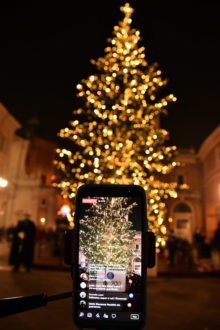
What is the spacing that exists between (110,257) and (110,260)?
25mm

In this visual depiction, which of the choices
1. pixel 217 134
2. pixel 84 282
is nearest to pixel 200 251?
pixel 84 282

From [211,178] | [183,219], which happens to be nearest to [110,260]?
[211,178]

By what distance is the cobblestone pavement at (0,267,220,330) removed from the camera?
514 centimetres

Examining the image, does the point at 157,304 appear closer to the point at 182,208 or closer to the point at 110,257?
the point at 110,257

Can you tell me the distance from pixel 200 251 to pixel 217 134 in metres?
14.9

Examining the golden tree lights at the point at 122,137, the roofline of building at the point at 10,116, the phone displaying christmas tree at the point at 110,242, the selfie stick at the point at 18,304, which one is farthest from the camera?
the roofline of building at the point at 10,116

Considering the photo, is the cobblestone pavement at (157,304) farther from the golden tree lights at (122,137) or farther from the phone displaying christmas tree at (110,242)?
the phone displaying christmas tree at (110,242)

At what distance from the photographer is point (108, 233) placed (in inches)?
107

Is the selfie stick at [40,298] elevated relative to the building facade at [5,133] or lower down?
lower down

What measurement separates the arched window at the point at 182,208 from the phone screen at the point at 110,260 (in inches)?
1192

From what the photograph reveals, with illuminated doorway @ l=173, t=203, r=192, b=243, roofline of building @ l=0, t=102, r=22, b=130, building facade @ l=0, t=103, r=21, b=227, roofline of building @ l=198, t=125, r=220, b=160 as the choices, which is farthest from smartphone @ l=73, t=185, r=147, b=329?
illuminated doorway @ l=173, t=203, r=192, b=243

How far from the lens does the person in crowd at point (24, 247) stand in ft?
36.6

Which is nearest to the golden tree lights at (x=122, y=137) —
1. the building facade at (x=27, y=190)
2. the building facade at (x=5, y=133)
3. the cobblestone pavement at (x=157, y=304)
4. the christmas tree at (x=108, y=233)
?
the cobblestone pavement at (x=157, y=304)

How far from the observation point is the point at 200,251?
46.4ft
